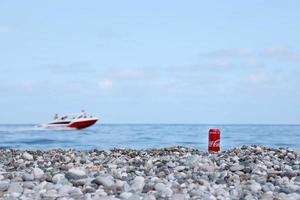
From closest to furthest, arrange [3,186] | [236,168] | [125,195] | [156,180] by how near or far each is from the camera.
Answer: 1. [125,195]
2. [3,186]
3. [156,180]
4. [236,168]

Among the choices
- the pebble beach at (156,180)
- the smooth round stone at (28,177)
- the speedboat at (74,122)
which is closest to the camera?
the pebble beach at (156,180)

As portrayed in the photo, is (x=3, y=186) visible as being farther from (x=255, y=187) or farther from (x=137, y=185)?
(x=255, y=187)

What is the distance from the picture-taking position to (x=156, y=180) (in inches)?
242

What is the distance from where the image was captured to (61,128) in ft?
129

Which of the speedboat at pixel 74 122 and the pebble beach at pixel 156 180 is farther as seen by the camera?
the speedboat at pixel 74 122

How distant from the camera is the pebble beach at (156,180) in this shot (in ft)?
17.9

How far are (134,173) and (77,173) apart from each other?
91cm

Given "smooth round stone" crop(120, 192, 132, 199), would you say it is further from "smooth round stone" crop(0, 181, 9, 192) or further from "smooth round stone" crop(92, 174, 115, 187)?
"smooth round stone" crop(0, 181, 9, 192)

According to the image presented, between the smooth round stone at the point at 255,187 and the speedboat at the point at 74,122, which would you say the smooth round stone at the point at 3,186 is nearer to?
the smooth round stone at the point at 255,187

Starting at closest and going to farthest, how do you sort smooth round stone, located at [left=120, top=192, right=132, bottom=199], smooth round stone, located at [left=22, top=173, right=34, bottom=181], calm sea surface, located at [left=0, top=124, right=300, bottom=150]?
smooth round stone, located at [left=120, top=192, right=132, bottom=199]
smooth round stone, located at [left=22, top=173, right=34, bottom=181]
calm sea surface, located at [left=0, top=124, right=300, bottom=150]

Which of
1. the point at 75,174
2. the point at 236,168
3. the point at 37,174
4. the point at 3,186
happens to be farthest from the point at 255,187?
the point at 3,186

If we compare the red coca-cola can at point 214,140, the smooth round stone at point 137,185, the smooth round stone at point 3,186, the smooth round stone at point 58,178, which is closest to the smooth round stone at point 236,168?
the smooth round stone at point 137,185

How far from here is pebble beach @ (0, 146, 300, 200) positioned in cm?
546

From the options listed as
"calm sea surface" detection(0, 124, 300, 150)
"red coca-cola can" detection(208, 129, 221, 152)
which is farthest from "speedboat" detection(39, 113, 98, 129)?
"red coca-cola can" detection(208, 129, 221, 152)
